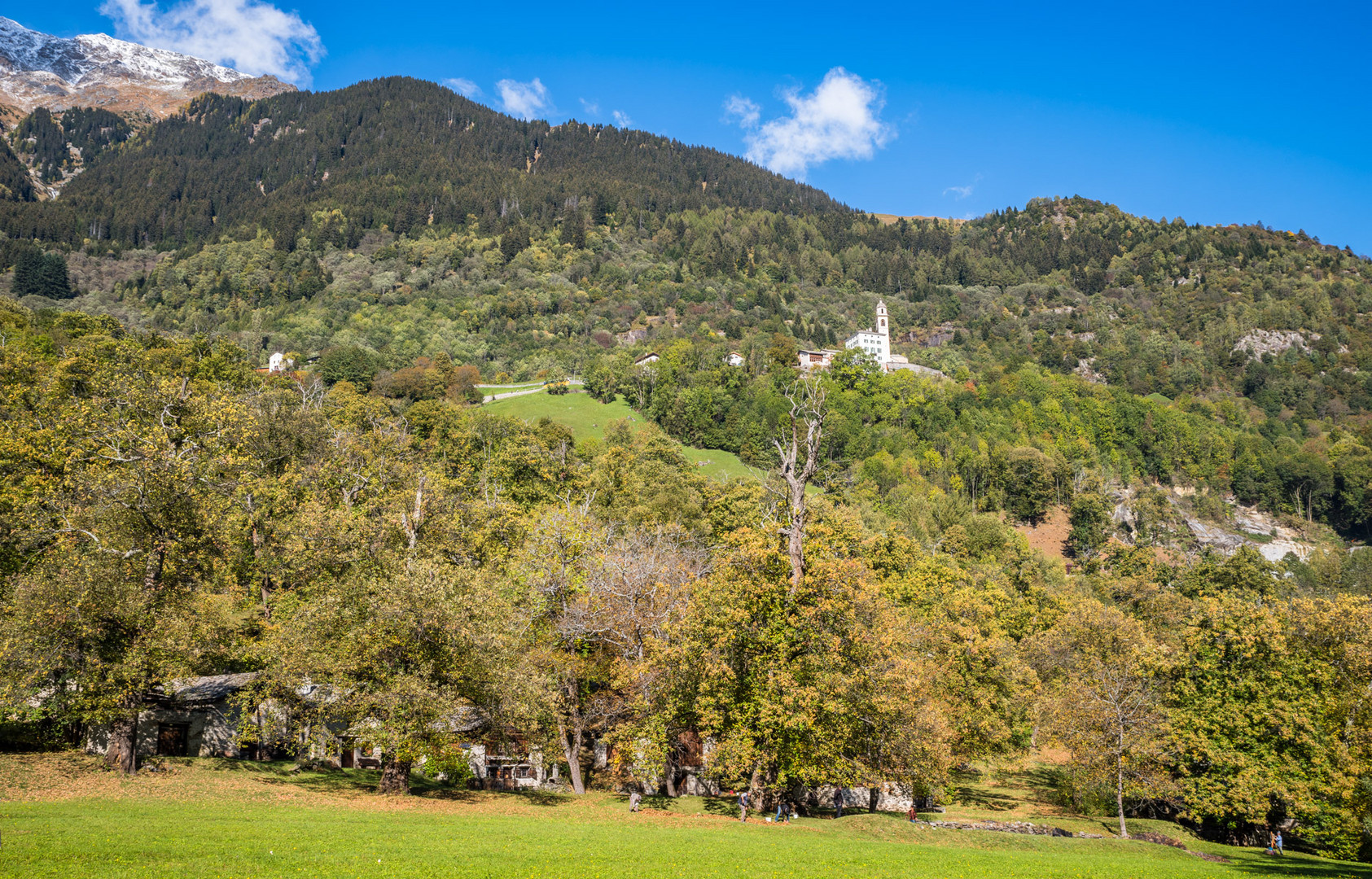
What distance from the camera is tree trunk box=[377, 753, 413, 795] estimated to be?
96.3ft

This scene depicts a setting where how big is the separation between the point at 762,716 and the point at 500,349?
156116 mm

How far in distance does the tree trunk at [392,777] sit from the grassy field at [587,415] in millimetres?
78102

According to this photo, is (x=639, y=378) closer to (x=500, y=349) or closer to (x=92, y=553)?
(x=500, y=349)

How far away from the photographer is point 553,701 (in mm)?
32094

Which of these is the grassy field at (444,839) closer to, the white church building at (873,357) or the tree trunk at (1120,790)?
the tree trunk at (1120,790)

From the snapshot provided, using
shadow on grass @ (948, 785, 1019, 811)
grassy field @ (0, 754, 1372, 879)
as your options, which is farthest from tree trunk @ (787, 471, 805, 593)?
shadow on grass @ (948, 785, 1019, 811)

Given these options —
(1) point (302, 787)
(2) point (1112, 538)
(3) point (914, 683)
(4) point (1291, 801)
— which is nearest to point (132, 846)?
(1) point (302, 787)

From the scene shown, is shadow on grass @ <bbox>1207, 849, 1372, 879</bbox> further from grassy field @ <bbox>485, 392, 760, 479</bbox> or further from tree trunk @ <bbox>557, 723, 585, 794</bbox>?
grassy field @ <bbox>485, 392, 760, 479</bbox>

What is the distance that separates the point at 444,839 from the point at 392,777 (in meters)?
9.71

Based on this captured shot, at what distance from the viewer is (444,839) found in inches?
835

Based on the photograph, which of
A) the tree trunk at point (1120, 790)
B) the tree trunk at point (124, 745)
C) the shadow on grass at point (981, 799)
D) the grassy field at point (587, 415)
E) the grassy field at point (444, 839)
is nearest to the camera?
the grassy field at point (444, 839)

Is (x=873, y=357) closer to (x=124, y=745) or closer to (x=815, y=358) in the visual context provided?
(x=815, y=358)

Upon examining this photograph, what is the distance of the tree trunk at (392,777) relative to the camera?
2934 cm

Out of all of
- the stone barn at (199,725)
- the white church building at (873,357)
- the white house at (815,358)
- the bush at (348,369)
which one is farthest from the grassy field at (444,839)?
the white church building at (873,357)
